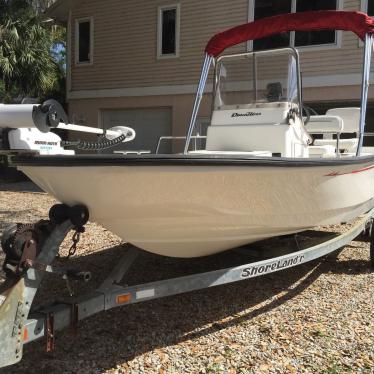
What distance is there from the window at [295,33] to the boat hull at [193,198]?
28.6ft

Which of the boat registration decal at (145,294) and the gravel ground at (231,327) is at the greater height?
the boat registration decal at (145,294)

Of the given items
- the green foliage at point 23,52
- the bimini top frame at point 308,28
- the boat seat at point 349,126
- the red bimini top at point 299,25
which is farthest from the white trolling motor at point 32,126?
the green foliage at point 23,52

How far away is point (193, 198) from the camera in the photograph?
321cm

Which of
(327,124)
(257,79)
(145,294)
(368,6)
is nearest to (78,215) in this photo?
(145,294)

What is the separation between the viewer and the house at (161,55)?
1170cm

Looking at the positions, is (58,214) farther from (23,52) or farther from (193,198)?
(23,52)

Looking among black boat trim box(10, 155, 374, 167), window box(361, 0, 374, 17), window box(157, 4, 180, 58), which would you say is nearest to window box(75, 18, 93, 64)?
window box(157, 4, 180, 58)

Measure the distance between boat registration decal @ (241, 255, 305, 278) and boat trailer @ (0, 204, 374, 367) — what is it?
129 mm

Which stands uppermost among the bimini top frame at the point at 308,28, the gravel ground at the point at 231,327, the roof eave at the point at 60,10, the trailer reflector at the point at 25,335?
the roof eave at the point at 60,10

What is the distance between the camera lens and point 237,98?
5344 millimetres

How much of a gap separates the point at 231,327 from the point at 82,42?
1355 centimetres

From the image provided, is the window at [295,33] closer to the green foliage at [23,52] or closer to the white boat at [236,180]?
the green foliage at [23,52]

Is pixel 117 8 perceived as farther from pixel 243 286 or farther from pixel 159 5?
pixel 243 286

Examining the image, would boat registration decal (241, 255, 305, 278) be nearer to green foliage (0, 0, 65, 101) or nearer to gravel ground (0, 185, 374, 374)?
gravel ground (0, 185, 374, 374)
